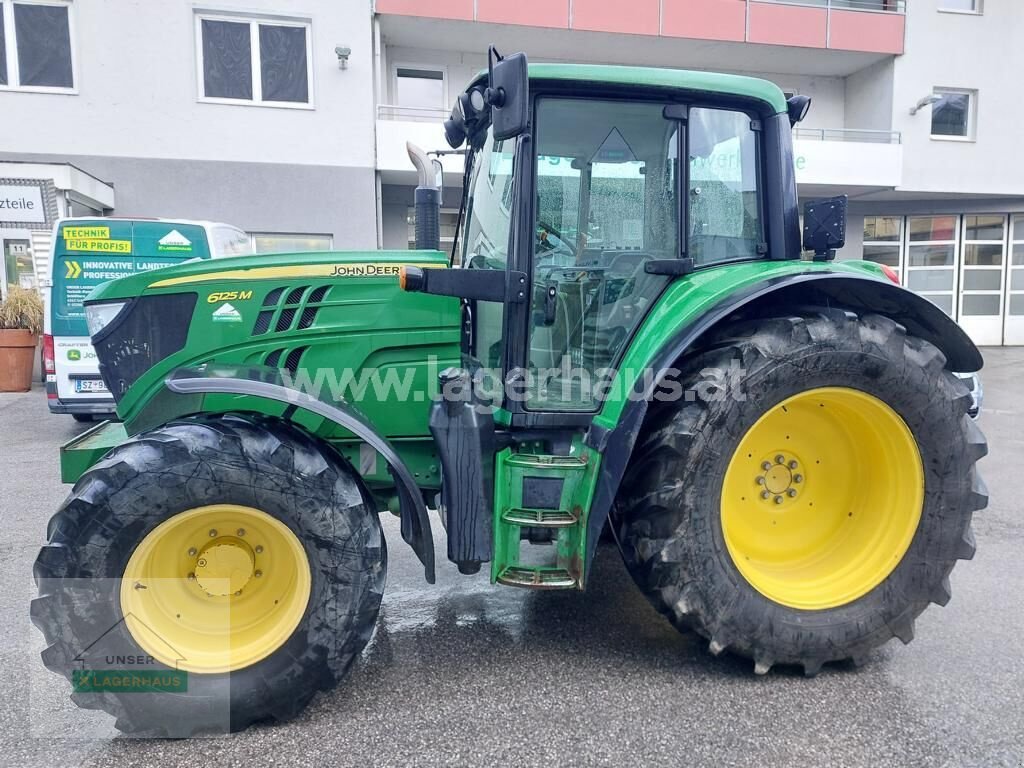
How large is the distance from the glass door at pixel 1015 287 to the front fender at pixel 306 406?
741 inches

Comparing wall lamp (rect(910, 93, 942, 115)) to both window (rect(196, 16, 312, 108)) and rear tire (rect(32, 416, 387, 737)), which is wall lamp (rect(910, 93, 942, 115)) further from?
rear tire (rect(32, 416, 387, 737))

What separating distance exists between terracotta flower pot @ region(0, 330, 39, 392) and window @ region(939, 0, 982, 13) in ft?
62.8

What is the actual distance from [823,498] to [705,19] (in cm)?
1407

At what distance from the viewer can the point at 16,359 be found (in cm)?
1095

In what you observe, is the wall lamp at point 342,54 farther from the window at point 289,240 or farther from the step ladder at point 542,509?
the step ladder at point 542,509

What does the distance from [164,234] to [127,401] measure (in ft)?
19.7

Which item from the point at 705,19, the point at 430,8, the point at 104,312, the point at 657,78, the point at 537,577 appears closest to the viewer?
the point at 537,577

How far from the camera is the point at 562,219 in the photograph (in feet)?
9.67

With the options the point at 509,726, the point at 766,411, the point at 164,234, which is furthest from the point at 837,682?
the point at 164,234

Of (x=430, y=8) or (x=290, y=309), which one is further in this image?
(x=430, y=8)

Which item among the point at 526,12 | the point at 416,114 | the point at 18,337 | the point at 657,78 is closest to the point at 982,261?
the point at 526,12

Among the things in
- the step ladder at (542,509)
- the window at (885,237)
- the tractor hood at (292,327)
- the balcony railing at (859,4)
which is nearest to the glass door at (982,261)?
the window at (885,237)

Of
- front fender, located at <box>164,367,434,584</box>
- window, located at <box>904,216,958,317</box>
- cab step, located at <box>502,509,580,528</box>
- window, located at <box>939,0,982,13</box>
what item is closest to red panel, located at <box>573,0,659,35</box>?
window, located at <box>939,0,982,13</box>

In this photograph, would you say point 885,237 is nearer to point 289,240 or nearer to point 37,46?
point 289,240
